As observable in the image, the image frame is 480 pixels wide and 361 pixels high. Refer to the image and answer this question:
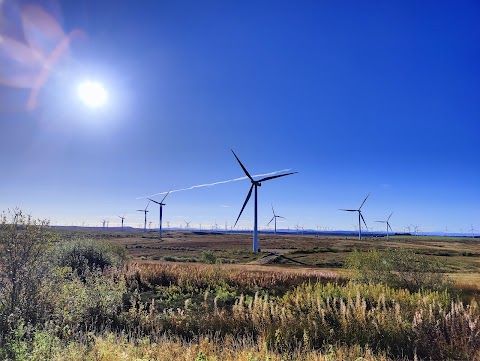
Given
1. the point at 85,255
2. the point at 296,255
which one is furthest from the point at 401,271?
the point at 296,255

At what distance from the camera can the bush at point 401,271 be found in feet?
72.5

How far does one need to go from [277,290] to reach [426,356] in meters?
11.6

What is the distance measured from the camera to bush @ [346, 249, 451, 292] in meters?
22.1

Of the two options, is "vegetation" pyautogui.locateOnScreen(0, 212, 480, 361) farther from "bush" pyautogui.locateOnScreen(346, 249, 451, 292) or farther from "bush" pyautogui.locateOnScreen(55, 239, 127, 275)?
"bush" pyautogui.locateOnScreen(55, 239, 127, 275)

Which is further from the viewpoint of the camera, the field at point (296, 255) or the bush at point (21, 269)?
the field at point (296, 255)

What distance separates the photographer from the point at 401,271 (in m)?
23.3

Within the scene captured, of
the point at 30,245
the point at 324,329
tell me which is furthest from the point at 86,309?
the point at 324,329

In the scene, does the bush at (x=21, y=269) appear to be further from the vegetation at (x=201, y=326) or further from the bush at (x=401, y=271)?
the bush at (x=401, y=271)

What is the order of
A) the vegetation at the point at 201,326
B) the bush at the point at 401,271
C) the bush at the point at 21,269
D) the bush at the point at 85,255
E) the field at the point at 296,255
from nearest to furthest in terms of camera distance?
the vegetation at the point at 201,326 → the bush at the point at 21,269 → the bush at the point at 401,271 → the bush at the point at 85,255 → the field at the point at 296,255

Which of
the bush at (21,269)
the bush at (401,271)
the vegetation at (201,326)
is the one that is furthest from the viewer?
the bush at (401,271)

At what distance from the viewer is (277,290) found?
69.3 feet

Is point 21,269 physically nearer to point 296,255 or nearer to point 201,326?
point 201,326

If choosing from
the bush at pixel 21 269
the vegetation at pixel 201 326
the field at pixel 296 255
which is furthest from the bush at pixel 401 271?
the bush at pixel 21 269

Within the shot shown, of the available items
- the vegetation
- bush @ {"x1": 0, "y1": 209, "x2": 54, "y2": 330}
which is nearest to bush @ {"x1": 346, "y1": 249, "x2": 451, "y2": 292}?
the vegetation
